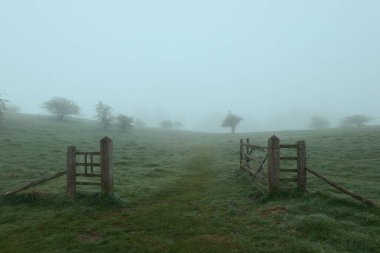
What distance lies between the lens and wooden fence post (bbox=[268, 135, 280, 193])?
42.1 ft

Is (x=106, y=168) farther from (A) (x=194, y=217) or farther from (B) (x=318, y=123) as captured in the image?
(B) (x=318, y=123)

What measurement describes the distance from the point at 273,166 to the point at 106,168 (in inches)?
257

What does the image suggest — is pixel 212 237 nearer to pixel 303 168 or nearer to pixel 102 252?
pixel 102 252

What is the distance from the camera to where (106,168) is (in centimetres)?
1313

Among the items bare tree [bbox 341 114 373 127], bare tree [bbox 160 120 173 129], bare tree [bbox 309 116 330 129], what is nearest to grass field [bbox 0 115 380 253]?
bare tree [bbox 341 114 373 127]

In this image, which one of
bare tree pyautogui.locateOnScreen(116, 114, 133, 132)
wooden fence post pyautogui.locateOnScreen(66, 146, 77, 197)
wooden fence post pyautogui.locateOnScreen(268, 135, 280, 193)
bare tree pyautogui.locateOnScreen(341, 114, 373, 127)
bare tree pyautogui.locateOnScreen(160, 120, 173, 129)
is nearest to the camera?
wooden fence post pyautogui.locateOnScreen(268, 135, 280, 193)

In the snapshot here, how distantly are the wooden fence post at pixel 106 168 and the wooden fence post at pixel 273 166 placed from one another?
6212 millimetres

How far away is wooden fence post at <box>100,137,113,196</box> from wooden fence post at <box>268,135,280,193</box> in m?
6.21

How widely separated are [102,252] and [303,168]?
8.01 metres

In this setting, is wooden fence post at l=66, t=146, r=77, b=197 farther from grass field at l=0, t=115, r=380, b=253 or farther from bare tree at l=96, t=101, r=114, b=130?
bare tree at l=96, t=101, r=114, b=130

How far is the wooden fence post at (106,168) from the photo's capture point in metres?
13.0

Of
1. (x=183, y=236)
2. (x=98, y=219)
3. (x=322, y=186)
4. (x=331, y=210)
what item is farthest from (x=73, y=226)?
(x=322, y=186)

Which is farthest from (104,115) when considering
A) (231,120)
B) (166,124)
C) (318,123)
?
(318,123)

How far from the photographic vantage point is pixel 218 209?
38.4 ft
